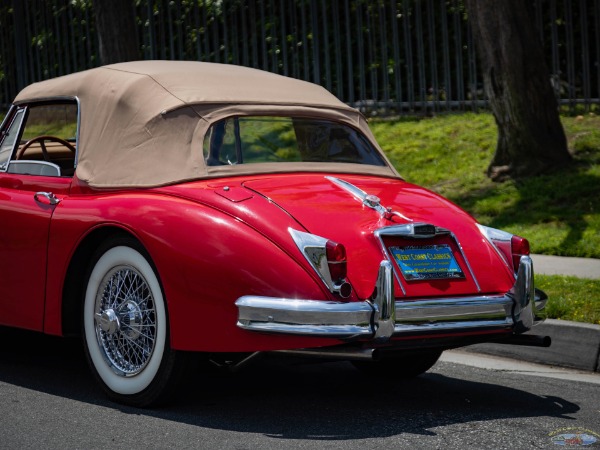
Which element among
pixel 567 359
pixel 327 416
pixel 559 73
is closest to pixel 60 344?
pixel 327 416

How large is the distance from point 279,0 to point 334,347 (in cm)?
1149

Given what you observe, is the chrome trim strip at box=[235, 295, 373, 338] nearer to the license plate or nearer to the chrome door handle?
the license plate

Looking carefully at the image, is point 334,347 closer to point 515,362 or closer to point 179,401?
point 179,401

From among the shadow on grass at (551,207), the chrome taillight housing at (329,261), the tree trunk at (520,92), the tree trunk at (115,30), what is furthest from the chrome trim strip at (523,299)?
the tree trunk at (115,30)

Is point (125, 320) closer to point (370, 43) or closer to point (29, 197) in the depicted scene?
point (29, 197)

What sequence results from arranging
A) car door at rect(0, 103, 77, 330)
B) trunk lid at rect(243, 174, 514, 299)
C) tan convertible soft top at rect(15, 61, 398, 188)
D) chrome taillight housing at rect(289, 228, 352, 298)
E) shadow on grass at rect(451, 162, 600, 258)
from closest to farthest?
chrome taillight housing at rect(289, 228, 352, 298) → trunk lid at rect(243, 174, 514, 299) → tan convertible soft top at rect(15, 61, 398, 188) → car door at rect(0, 103, 77, 330) → shadow on grass at rect(451, 162, 600, 258)

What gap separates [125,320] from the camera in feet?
17.8

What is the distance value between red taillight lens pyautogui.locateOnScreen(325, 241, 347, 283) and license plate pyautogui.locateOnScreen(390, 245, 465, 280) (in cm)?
34

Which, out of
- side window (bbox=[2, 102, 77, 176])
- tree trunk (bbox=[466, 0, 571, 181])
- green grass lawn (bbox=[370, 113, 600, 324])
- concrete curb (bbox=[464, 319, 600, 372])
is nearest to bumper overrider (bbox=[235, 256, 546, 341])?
concrete curb (bbox=[464, 319, 600, 372])

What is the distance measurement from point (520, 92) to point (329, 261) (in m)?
7.11

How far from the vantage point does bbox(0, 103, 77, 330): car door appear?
588cm

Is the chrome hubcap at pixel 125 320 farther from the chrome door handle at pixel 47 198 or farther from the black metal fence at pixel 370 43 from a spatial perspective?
the black metal fence at pixel 370 43

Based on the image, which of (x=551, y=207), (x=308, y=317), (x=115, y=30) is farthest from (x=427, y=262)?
(x=115, y=30)

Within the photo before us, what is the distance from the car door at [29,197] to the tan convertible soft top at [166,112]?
20cm
